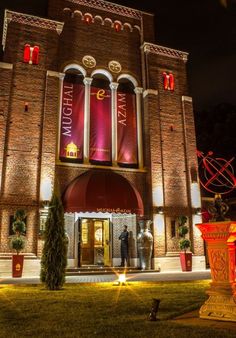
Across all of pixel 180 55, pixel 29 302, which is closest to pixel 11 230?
pixel 29 302

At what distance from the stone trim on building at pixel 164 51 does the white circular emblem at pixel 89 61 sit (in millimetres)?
3357

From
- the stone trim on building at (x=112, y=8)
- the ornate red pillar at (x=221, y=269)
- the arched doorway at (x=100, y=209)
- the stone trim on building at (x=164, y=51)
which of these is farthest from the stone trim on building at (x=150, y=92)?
the ornate red pillar at (x=221, y=269)

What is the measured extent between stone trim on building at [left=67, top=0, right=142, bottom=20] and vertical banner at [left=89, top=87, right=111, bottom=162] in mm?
5360

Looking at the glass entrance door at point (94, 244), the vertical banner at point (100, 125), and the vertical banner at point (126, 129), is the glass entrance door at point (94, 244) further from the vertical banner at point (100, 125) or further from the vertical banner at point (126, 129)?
the vertical banner at point (126, 129)

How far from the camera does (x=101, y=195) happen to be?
639 inches

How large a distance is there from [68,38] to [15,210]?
402 inches

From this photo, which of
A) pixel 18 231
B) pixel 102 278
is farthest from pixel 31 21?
pixel 102 278

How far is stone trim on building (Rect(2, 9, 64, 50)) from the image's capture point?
1833 cm

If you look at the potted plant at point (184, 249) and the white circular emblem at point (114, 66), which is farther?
the white circular emblem at point (114, 66)

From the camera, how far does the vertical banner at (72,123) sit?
18.2 meters

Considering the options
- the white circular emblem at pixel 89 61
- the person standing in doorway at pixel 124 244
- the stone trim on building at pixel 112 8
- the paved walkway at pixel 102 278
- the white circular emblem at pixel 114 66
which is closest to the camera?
the paved walkway at pixel 102 278

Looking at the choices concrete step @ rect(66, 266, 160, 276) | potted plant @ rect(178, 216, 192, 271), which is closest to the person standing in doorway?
concrete step @ rect(66, 266, 160, 276)

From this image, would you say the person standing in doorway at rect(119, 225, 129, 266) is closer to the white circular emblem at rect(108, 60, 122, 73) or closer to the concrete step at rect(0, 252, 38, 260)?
the concrete step at rect(0, 252, 38, 260)

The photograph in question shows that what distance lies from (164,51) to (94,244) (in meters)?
12.4
